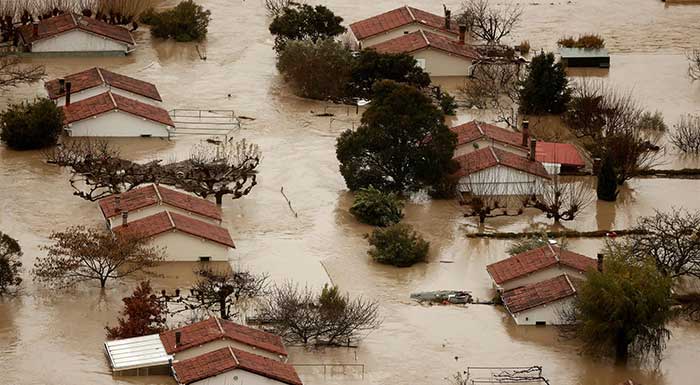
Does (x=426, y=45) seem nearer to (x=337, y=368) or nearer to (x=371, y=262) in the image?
(x=371, y=262)

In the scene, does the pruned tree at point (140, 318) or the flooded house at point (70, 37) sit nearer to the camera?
the pruned tree at point (140, 318)

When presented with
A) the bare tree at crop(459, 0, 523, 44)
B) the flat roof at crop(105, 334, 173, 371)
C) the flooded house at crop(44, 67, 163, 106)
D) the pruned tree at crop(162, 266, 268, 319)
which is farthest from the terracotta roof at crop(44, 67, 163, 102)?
the flat roof at crop(105, 334, 173, 371)

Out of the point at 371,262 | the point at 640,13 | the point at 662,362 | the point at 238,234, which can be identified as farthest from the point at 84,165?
the point at 640,13

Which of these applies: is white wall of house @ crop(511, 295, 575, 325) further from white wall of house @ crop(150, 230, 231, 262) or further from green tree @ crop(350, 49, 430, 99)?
green tree @ crop(350, 49, 430, 99)

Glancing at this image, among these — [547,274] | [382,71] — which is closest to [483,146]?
[382,71]

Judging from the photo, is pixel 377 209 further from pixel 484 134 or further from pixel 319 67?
pixel 319 67

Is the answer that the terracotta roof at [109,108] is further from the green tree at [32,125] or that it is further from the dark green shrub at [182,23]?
the dark green shrub at [182,23]

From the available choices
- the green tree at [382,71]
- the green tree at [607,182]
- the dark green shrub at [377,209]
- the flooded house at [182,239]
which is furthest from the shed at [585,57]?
the flooded house at [182,239]
